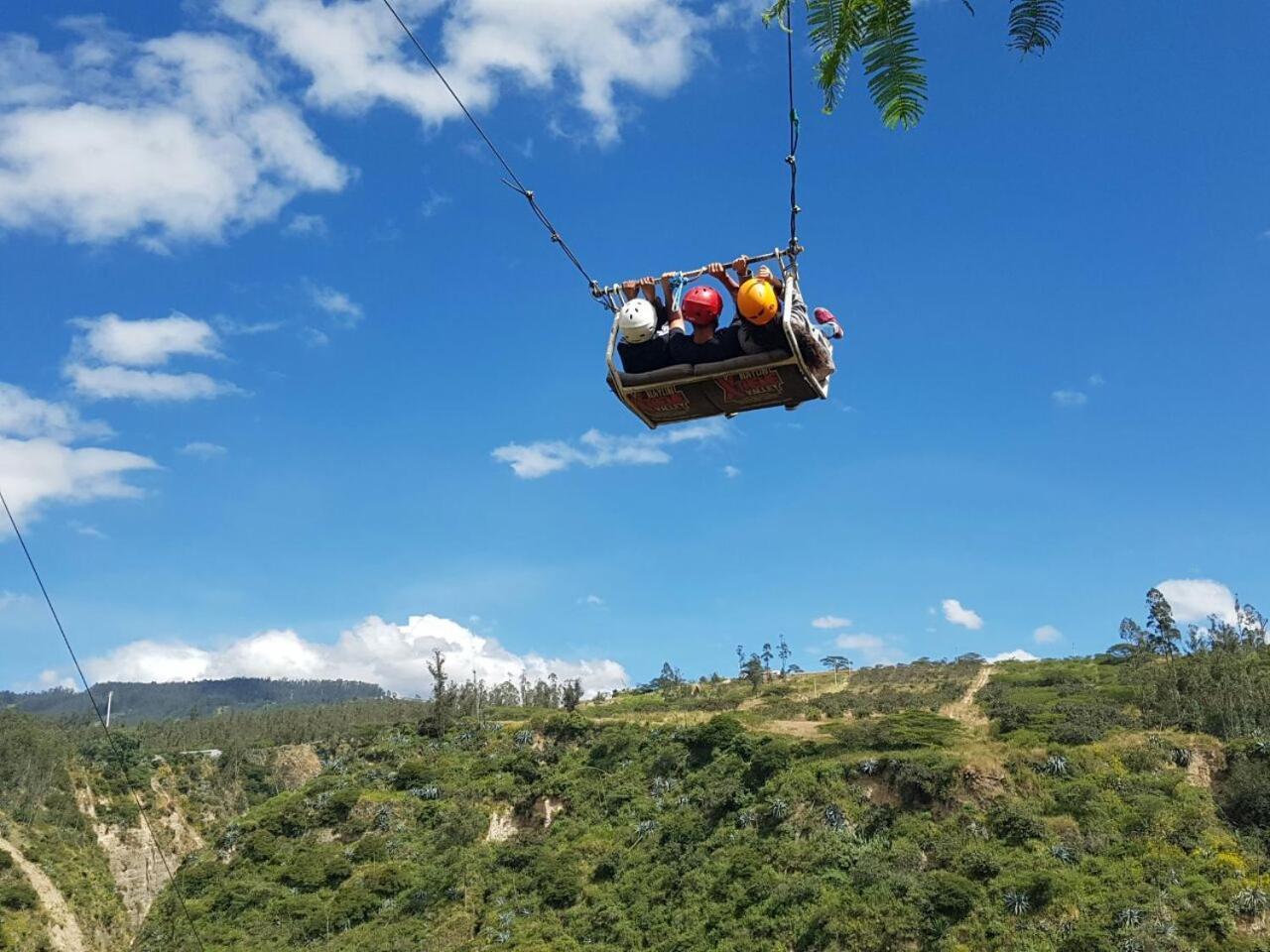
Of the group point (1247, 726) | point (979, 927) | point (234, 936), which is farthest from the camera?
point (234, 936)

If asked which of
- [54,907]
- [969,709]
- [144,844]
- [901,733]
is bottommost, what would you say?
[54,907]

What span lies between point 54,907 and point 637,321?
207ft

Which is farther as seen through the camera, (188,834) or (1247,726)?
(188,834)

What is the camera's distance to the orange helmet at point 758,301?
9383 mm

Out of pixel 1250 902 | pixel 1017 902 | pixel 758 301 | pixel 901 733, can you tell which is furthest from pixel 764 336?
pixel 901 733

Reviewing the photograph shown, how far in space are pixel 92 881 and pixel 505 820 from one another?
39.1 metres

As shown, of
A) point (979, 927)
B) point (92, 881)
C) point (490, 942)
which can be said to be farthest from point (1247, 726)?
point (92, 881)

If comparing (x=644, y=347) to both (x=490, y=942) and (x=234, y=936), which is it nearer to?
(x=490, y=942)

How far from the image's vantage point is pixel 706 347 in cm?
1005

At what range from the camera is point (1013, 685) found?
49.1 meters

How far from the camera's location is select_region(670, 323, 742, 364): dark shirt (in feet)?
32.8

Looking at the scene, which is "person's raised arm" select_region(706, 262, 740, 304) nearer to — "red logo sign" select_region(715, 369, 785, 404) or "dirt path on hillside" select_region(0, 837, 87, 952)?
"red logo sign" select_region(715, 369, 785, 404)

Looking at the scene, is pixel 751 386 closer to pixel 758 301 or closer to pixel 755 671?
pixel 758 301

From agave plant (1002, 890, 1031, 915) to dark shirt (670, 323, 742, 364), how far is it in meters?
21.3
